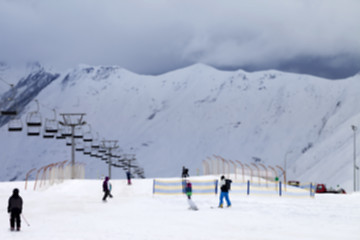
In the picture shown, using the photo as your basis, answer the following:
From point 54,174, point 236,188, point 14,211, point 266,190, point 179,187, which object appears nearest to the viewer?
point 14,211

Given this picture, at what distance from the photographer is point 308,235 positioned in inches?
641

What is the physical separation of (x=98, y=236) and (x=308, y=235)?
5.75m

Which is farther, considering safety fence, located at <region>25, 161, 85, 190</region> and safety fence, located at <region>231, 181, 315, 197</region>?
safety fence, located at <region>25, 161, 85, 190</region>

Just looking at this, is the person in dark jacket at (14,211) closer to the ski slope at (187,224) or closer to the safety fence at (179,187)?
the ski slope at (187,224)

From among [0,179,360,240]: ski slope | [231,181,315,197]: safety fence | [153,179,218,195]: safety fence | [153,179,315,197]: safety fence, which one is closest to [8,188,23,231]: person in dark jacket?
[0,179,360,240]: ski slope

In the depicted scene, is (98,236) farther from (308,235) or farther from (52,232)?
(308,235)

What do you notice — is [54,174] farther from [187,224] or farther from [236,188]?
[187,224]

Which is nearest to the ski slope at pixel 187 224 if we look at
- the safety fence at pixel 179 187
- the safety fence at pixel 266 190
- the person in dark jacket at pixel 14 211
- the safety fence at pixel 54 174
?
the person in dark jacket at pixel 14 211

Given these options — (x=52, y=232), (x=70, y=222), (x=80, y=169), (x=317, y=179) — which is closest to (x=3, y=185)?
(x=80, y=169)

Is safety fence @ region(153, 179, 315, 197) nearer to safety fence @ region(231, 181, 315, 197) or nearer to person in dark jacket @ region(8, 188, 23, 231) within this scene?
safety fence @ region(231, 181, 315, 197)

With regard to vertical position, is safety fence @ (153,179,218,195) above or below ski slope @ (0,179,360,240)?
above

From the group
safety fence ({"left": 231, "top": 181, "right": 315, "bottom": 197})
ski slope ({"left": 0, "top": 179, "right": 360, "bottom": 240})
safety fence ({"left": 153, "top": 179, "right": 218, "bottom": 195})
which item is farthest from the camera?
safety fence ({"left": 231, "top": 181, "right": 315, "bottom": 197})

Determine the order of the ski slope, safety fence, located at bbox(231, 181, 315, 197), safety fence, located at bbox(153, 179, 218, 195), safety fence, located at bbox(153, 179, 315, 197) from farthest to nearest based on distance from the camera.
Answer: safety fence, located at bbox(231, 181, 315, 197)
safety fence, located at bbox(153, 179, 315, 197)
safety fence, located at bbox(153, 179, 218, 195)
the ski slope

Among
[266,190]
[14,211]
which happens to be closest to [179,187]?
[266,190]
